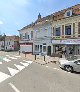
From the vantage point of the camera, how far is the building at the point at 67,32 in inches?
1390

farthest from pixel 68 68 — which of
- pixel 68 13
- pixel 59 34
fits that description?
pixel 68 13

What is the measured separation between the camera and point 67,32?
37000 millimetres

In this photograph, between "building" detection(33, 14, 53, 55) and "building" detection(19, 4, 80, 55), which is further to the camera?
"building" detection(33, 14, 53, 55)

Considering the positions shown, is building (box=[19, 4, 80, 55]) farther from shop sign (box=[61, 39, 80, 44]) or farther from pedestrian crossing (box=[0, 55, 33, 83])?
pedestrian crossing (box=[0, 55, 33, 83])

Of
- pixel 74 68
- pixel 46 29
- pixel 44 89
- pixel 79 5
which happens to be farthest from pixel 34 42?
pixel 44 89

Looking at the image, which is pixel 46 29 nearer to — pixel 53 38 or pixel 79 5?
pixel 53 38

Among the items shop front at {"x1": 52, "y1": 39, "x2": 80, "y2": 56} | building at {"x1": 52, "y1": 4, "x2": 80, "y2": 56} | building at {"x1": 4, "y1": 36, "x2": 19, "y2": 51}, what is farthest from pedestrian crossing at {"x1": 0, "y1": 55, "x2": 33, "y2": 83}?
building at {"x1": 4, "y1": 36, "x2": 19, "y2": 51}

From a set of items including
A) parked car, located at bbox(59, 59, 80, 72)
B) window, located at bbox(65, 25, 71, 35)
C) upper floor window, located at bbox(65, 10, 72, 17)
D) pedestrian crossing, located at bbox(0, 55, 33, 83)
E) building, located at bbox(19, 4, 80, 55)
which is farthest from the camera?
upper floor window, located at bbox(65, 10, 72, 17)

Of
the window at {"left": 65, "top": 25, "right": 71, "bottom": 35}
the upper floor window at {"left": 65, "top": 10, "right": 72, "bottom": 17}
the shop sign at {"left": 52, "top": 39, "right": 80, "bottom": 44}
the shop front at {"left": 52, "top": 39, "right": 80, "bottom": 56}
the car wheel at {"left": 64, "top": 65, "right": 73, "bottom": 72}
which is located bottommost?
the car wheel at {"left": 64, "top": 65, "right": 73, "bottom": 72}

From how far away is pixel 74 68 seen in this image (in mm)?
21125

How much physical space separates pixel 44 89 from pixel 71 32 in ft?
79.4

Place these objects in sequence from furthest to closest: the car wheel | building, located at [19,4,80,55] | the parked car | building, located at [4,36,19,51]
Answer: building, located at [4,36,19,51] → building, located at [19,4,80,55] → the car wheel → the parked car

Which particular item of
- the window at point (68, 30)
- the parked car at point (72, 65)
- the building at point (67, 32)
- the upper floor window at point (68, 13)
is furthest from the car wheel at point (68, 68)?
the upper floor window at point (68, 13)

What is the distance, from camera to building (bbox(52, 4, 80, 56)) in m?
35.3
